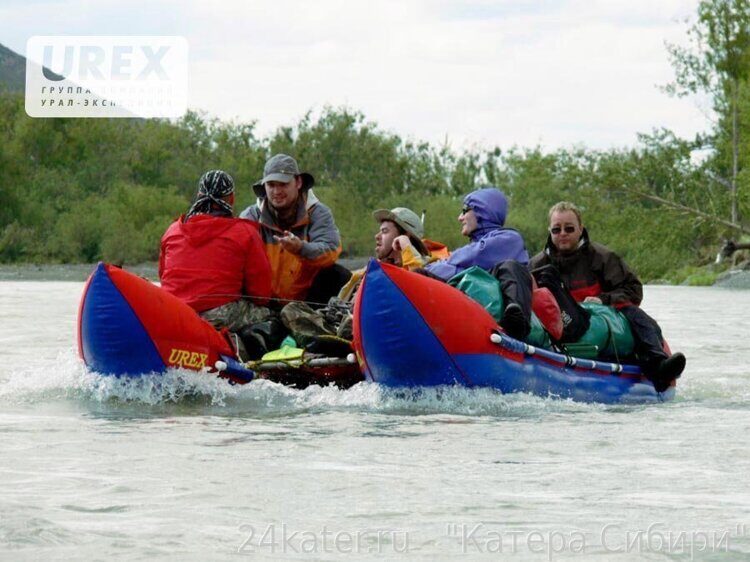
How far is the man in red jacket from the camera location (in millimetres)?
8172

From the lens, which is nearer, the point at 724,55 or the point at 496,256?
the point at 496,256

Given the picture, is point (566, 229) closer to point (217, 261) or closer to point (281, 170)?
point (281, 170)

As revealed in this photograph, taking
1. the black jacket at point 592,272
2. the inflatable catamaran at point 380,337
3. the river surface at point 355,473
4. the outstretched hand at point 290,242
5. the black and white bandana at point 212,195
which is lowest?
the river surface at point 355,473

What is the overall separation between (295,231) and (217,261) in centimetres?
71

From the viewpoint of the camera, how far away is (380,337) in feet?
24.7

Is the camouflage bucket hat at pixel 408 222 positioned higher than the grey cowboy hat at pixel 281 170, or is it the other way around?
the grey cowboy hat at pixel 281 170

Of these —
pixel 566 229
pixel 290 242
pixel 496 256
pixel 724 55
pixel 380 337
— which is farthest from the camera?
pixel 724 55

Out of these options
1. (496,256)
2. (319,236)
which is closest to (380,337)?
(496,256)

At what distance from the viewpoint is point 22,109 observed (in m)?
54.7

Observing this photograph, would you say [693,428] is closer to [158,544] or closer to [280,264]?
[280,264]

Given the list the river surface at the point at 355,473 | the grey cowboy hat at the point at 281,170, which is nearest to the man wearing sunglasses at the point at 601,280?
the river surface at the point at 355,473

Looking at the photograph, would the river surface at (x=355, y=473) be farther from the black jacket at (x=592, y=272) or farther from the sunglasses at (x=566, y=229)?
the sunglasses at (x=566, y=229)

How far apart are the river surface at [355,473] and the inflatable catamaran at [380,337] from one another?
0.36 feet

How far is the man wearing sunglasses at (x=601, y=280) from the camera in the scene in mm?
8570
